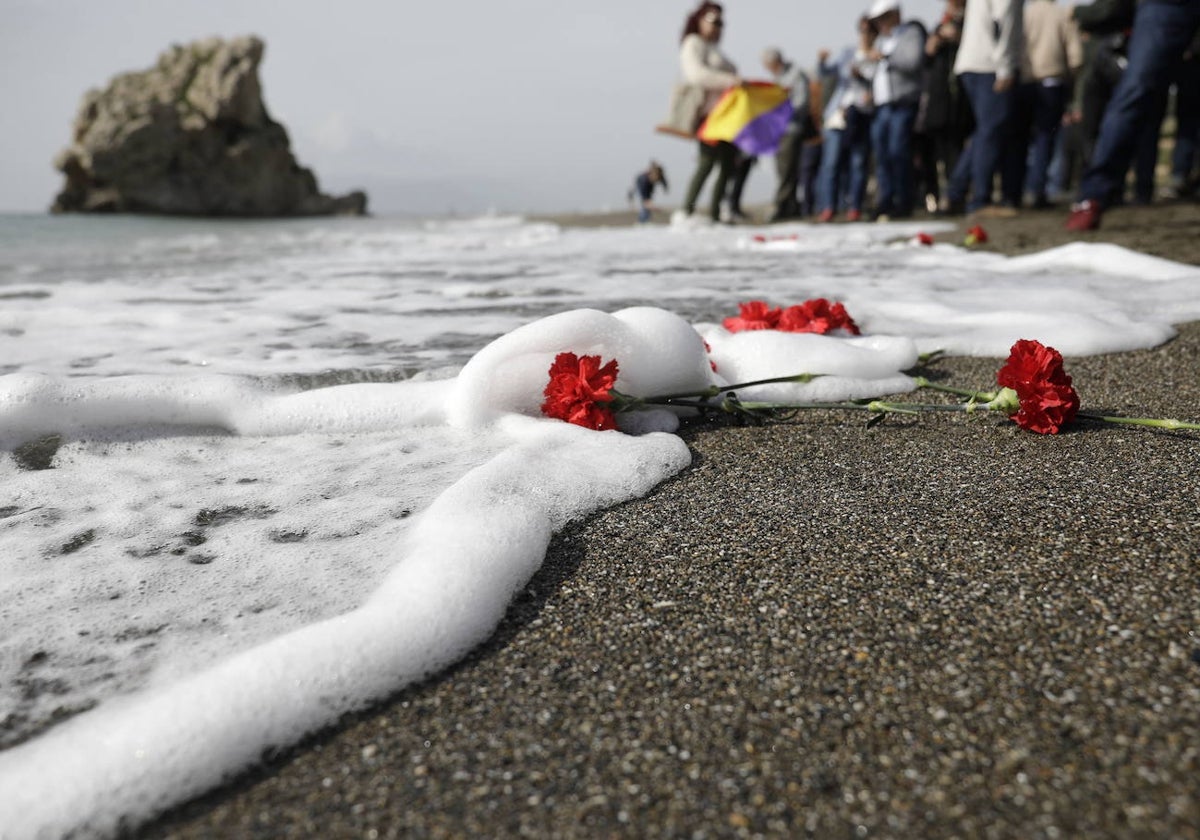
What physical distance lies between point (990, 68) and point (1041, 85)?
1.23m

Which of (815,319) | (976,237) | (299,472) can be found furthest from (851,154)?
(299,472)

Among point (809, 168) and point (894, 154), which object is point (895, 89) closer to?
point (894, 154)

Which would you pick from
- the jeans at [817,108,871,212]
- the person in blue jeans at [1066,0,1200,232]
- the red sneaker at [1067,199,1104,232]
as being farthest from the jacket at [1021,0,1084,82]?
the person in blue jeans at [1066,0,1200,232]

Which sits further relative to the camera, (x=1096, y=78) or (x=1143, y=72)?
(x=1096, y=78)

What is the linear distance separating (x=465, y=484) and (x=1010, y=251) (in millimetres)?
4698

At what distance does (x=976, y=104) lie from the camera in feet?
21.3

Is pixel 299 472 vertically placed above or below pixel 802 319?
below

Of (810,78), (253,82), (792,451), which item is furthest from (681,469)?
(253,82)

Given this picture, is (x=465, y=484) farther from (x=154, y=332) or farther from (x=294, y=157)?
(x=294, y=157)

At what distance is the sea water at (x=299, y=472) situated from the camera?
0.85 m

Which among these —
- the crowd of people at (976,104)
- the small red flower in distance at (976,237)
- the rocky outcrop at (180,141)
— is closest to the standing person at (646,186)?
the crowd of people at (976,104)

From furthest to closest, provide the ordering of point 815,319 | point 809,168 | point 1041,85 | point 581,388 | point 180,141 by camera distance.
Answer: point 180,141
point 809,168
point 1041,85
point 815,319
point 581,388

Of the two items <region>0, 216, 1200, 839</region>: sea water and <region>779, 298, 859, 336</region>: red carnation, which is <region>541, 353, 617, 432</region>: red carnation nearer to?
<region>0, 216, 1200, 839</region>: sea water

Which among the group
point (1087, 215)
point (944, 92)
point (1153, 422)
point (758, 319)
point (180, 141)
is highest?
point (180, 141)
